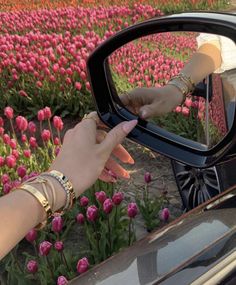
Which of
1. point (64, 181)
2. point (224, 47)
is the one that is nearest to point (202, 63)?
point (224, 47)

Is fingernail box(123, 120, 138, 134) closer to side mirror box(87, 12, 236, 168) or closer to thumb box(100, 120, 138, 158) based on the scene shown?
thumb box(100, 120, 138, 158)

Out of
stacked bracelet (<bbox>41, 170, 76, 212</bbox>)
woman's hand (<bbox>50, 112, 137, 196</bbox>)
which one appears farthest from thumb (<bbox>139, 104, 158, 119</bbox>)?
stacked bracelet (<bbox>41, 170, 76, 212</bbox>)

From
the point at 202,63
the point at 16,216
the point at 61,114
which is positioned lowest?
the point at 61,114

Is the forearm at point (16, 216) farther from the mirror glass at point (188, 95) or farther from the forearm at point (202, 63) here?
the forearm at point (202, 63)

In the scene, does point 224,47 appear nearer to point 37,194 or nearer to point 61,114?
point 37,194

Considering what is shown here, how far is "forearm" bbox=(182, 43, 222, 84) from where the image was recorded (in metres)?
1.46

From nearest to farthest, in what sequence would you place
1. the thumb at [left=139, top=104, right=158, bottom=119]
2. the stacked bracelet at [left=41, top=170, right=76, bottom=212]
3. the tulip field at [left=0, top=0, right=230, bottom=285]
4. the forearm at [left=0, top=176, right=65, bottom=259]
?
1. the forearm at [left=0, top=176, right=65, bottom=259]
2. the stacked bracelet at [left=41, top=170, right=76, bottom=212]
3. the thumb at [left=139, top=104, right=158, bottom=119]
4. the tulip field at [left=0, top=0, right=230, bottom=285]

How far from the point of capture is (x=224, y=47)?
132 centimetres

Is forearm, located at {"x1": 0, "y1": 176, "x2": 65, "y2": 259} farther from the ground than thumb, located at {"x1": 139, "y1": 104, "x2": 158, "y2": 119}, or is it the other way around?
thumb, located at {"x1": 139, "y1": 104, "x2": 158, "y2": 119}

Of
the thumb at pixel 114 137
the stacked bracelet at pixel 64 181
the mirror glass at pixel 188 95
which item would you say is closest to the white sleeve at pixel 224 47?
the mirror glass at pixel 188 95

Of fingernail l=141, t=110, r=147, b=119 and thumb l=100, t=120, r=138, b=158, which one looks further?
Answer: fingernail l=141, t=110, r=147, b=119

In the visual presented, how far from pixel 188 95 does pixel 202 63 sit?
4.6 inches

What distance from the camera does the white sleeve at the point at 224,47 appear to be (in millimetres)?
1272

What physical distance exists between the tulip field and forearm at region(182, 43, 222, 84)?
0.04 meters
